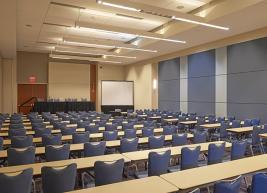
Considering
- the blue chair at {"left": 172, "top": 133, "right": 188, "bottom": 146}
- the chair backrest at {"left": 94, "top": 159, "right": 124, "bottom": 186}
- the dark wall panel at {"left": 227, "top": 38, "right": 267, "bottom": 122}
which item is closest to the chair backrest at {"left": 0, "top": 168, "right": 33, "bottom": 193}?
the chair backrest at {"left": 94, "top": 159, "right": 124, "bottom": 186}

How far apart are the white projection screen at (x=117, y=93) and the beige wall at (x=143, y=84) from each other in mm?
488

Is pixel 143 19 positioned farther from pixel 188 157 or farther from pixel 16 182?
pixel 16 182

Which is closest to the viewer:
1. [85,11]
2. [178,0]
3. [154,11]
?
[154,11]

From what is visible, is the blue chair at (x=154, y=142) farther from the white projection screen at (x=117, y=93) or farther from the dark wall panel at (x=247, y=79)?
the white projection screen at (x=117, y=93)

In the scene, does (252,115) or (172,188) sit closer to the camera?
(172,188)

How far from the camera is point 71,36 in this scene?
13180 millimetres

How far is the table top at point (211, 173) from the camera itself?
276cm

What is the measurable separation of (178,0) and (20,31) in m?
7.35

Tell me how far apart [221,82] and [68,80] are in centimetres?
1231

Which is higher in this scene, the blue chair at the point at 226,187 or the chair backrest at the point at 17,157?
the blue chair at the point at 226,187

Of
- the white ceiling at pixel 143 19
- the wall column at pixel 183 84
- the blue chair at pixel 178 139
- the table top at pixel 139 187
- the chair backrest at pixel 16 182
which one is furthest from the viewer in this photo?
the wall column at pixel 183 84

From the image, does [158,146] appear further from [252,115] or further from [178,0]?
[252,115]

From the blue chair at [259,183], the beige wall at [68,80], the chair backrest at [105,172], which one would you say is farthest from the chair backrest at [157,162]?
the beige wall at [68,80]

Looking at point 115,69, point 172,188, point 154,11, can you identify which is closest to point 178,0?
point 154,11
